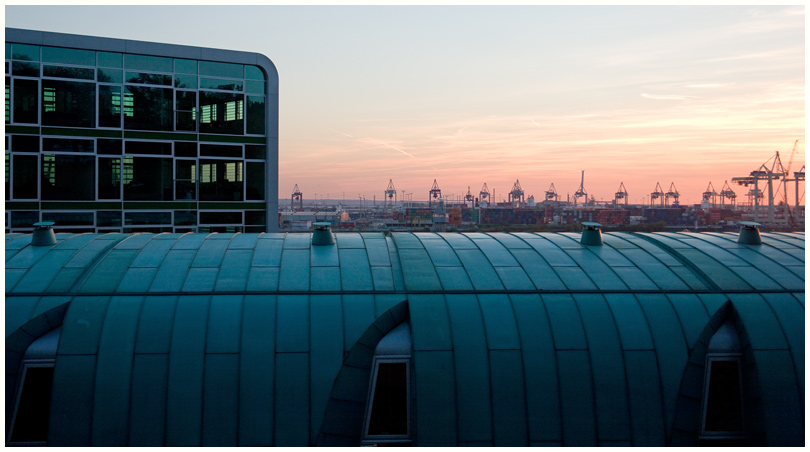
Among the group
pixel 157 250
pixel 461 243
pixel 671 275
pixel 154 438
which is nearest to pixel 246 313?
pixel 154 438

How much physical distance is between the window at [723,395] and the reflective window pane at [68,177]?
27382 millimetres

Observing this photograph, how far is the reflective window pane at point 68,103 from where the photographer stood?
27484 mm

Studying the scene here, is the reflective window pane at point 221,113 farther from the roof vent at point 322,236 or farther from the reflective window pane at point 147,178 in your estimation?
the roof vent at point 322,236

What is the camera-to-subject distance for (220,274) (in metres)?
13.1

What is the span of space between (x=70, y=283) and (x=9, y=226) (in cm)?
1858

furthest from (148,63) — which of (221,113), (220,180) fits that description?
(220,180)

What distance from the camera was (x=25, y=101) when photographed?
27.4m

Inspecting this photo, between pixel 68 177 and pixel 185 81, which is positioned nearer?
pixel 68 177

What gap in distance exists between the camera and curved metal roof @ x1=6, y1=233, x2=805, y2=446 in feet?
36.2

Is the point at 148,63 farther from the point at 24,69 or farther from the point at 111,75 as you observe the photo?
the point at 24,69

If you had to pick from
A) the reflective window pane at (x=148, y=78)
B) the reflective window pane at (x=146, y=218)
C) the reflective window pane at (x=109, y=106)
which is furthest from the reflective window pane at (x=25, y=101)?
the reflective window pane at (x=146, y=218)

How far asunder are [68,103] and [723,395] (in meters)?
28.9

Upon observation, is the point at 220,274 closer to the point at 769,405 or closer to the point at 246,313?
the point at 246,313

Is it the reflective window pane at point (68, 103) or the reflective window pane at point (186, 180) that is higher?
the reflective window pane at point (68, 103)
